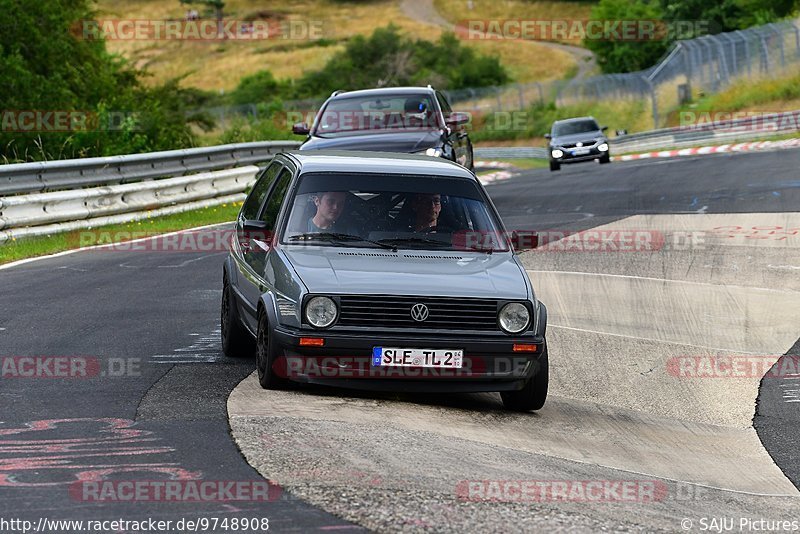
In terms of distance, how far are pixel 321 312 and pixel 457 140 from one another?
36.9 ft

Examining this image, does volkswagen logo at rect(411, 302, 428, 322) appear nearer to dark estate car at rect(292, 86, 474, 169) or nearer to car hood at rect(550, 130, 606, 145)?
dark estate car at rect(292, 86, 474, 169)

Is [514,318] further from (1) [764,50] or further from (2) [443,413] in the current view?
(1) [764,50]

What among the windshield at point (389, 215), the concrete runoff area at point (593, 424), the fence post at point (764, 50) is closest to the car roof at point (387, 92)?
the concrete runoff area at point (593, 424)

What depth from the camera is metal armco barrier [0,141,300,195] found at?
17.5 metres

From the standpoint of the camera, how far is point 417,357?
25.9 ft

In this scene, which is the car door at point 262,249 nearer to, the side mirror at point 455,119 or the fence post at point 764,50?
the side mirror at point 455,119

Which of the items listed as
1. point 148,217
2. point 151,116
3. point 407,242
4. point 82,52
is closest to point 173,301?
point 407,242

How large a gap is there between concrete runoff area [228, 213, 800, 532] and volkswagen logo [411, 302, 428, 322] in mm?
546

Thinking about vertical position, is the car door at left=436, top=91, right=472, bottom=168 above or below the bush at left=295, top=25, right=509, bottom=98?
above

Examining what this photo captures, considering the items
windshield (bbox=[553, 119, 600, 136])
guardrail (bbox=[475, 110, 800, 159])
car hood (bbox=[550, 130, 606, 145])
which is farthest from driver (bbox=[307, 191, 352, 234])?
windshield (bbox=[553, 119, 600, 136])

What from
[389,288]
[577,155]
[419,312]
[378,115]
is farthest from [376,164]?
[577,155]

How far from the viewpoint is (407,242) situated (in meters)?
8.79

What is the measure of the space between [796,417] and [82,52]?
30201 millimetres

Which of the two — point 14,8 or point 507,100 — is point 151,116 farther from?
point 507,100
